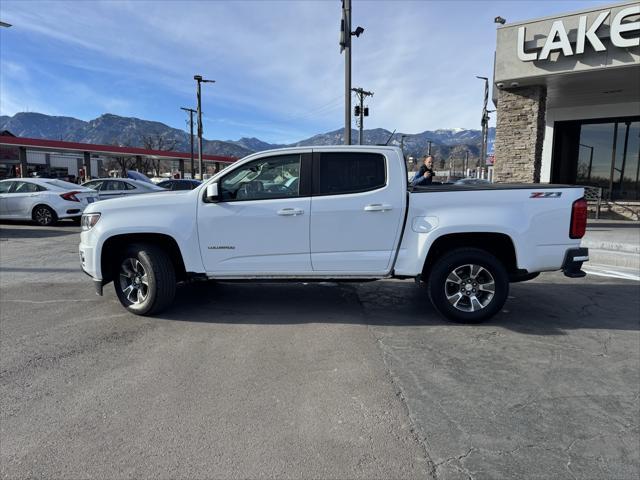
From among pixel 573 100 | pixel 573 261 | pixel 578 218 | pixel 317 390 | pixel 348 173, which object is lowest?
pixel 317 390

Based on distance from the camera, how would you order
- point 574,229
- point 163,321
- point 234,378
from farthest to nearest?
point 163,321 < point 574,229 < point 234,378

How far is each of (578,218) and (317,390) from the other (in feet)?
11.1

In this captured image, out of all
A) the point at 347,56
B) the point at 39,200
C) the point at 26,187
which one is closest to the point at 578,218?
the point at 347,56

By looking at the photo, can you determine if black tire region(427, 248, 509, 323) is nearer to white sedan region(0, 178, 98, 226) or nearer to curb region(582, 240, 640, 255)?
curb region(582, 240, 640, 255)

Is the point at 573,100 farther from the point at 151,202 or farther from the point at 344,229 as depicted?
the point at 151,202

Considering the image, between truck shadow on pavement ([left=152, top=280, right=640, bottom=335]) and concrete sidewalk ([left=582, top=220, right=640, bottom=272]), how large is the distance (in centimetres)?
190

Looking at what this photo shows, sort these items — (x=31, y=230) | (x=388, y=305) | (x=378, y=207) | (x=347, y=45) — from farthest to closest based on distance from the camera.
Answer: (x=347, y=45) → (x=31, y=230) → (x=388, y=305) → (x=378, y=207)

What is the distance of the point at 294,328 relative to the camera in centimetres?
470

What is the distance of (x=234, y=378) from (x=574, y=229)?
3850 mm

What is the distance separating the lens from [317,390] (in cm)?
336

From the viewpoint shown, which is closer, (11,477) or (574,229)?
(11,477)

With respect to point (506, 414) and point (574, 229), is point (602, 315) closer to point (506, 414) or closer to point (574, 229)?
point (574, 229)

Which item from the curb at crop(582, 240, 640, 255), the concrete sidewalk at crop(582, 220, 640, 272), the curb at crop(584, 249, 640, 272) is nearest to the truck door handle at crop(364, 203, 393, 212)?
the curb at crop(584, 249, 640, 272)

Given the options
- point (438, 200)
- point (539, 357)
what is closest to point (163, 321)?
point (438, 200)
